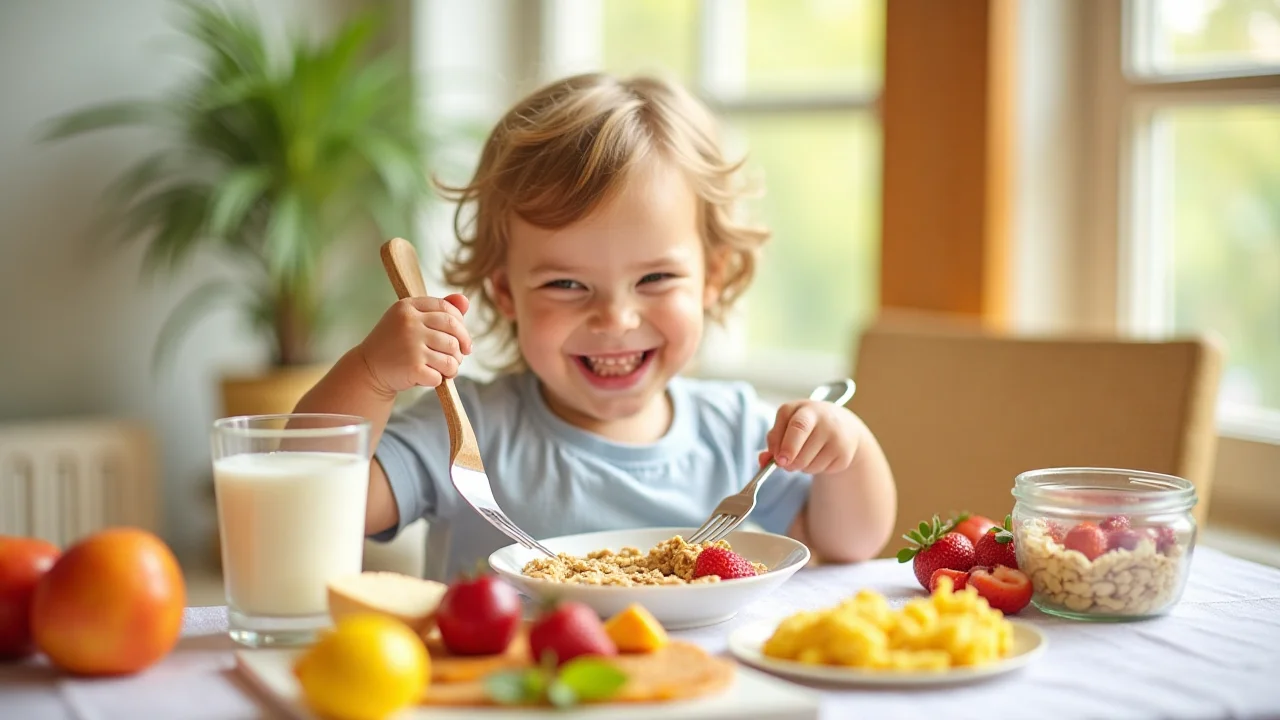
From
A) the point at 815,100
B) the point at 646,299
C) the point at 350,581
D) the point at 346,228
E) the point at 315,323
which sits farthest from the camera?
the point at 346,228

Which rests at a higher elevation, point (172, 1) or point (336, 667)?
point (172, 1)

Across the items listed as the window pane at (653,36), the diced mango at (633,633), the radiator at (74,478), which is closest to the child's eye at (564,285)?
the diced mango at (633,633)

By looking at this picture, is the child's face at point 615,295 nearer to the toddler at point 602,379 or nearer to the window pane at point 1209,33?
the toddler at point 602,379

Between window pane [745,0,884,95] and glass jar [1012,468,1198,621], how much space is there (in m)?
1.88

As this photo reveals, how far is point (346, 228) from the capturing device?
3.65m

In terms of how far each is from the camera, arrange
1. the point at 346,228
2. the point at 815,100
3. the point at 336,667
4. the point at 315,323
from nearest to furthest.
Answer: the point at 336,667 < the point at 815,100 < the point at 315,323 < the point at 346,228

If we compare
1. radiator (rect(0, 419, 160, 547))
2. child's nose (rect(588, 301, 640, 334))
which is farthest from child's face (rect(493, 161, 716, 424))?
radiator (rect(0, 419, 160, 547))

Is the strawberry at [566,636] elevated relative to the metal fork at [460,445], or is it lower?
lower

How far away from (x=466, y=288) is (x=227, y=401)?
1.72m

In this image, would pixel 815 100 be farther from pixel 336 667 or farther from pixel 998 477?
pixel 336 667

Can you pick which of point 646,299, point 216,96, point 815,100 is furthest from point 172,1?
point 646,299

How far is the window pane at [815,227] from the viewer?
2.86 meters

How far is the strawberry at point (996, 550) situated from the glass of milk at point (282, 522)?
511mm

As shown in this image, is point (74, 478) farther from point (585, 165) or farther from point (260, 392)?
point (585, 165)
